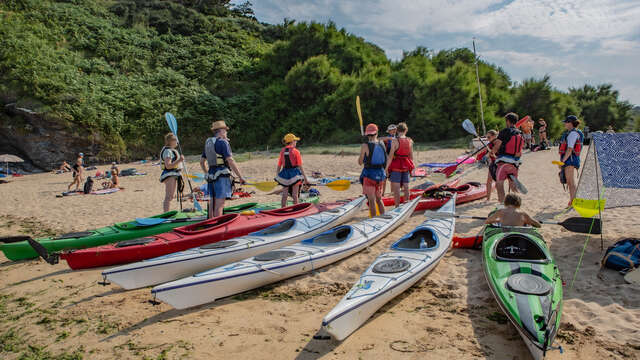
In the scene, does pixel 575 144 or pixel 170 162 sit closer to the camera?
pixel 575 144

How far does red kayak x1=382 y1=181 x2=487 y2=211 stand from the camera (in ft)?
22.0

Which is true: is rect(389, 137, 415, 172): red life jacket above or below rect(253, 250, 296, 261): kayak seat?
above

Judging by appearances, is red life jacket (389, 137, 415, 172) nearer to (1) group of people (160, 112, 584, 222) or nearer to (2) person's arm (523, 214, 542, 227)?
(1) group of people (160, 112, 584, 222)

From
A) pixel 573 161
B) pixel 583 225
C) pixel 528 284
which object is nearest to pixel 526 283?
pixel 528 284

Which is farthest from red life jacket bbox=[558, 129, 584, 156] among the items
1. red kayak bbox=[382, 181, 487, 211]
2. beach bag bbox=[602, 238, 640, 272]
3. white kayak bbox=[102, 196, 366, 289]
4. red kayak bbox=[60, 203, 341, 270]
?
red kayak bbox=[60, 203, 341, 270]

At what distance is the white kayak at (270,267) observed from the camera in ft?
10.3

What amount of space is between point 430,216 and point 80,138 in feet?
67.9

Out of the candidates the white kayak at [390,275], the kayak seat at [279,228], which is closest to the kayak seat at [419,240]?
the white kayak at [390,275]

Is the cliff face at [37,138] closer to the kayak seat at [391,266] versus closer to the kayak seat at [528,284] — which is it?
the kayak seat at [391,266]

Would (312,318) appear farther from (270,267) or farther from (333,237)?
(333,237)

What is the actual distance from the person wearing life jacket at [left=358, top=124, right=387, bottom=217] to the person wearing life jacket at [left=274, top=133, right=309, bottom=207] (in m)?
1.15

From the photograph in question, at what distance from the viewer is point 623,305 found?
3066mm

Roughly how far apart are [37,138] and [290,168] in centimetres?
1957

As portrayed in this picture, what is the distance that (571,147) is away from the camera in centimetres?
546
